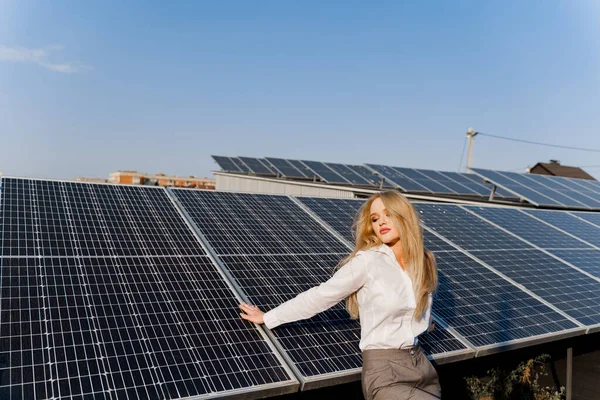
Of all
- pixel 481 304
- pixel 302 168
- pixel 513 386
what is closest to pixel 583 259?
pixel 513 386

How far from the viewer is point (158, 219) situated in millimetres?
6031

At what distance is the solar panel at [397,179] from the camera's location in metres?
20.7

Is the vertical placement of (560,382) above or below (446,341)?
below

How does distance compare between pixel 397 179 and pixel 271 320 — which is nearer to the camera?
pixel 271 320

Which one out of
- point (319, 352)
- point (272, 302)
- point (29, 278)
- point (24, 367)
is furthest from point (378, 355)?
point (29, 278)

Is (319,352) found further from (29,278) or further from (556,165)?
(556,165)

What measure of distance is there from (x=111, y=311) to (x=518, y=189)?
1672 centimetres

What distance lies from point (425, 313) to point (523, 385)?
154 inches

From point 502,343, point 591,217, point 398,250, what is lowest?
point 591,217

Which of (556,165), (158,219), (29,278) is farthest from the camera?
(556,165)

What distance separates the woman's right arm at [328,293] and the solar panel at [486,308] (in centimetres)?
225

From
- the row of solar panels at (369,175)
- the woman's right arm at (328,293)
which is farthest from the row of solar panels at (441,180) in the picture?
the woman's right arm at (328,293)

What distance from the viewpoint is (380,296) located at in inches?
142

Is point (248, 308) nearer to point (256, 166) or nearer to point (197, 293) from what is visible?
point (197, 293)
